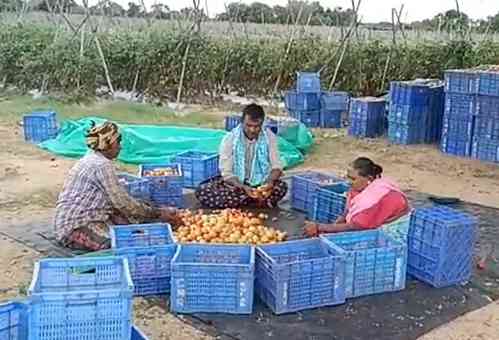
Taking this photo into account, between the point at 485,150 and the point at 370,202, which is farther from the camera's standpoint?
the point at 485,150

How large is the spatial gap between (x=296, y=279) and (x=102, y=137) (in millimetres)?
1846

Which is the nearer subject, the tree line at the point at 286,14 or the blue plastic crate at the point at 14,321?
the blue plastic crate at the point at 14,321

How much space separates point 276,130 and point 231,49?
5.49m

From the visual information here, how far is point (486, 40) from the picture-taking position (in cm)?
1303

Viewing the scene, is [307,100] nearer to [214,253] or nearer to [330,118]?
[330,118]

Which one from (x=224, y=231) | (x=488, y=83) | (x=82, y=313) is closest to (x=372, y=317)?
(x=224, y=231)

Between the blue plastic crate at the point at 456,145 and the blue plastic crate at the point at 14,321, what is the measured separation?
7.83 m

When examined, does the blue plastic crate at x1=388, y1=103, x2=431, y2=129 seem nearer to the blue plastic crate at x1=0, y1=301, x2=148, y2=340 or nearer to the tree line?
the tree line

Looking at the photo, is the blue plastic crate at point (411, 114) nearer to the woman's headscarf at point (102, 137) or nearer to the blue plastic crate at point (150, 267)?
the woman's headscarf at point (102, 137)

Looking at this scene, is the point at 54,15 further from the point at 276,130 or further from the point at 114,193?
the point at 114,193

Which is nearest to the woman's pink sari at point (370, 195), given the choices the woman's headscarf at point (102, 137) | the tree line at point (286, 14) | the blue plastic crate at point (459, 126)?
the woman's headscarf at point (102, 137)

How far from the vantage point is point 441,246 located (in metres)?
4.72

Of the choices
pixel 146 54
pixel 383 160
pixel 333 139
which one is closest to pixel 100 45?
pixel 146 54

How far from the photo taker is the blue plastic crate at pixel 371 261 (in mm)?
4543
